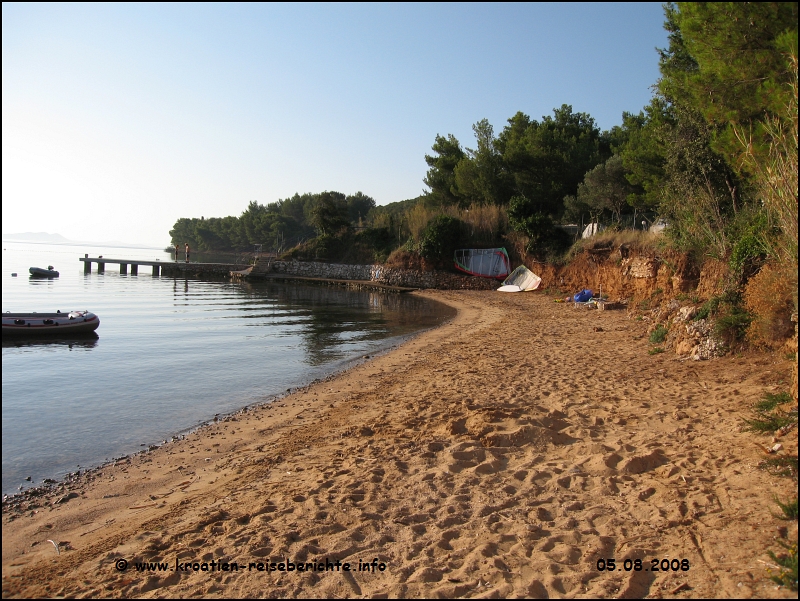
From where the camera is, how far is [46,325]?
→ 15.8 m

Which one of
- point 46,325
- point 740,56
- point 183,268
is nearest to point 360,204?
point 183,268

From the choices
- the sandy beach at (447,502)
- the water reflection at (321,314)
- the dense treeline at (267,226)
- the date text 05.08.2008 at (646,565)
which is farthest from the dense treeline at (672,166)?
the dense treeline at (267,226)

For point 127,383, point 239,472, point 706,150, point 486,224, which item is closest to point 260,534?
point 239,472

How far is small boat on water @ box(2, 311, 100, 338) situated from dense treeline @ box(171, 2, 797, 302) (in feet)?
55.3

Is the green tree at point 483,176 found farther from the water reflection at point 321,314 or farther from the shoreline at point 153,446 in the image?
the shoreline at point 153,446

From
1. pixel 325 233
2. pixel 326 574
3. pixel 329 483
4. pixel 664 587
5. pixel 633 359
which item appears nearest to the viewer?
pixel 664 587

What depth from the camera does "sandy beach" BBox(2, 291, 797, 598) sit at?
3.48m

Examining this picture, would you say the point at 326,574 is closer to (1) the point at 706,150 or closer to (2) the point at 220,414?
(2) the point at 220,414

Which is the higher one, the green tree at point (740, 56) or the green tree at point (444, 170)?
the green tree at point (444, 170)

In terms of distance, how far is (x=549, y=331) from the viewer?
14656mm

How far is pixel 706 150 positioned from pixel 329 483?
1398 cm

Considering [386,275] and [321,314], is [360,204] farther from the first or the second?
[321,314]

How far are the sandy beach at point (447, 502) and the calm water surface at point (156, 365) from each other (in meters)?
0.76

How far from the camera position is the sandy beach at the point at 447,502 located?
137 inches
